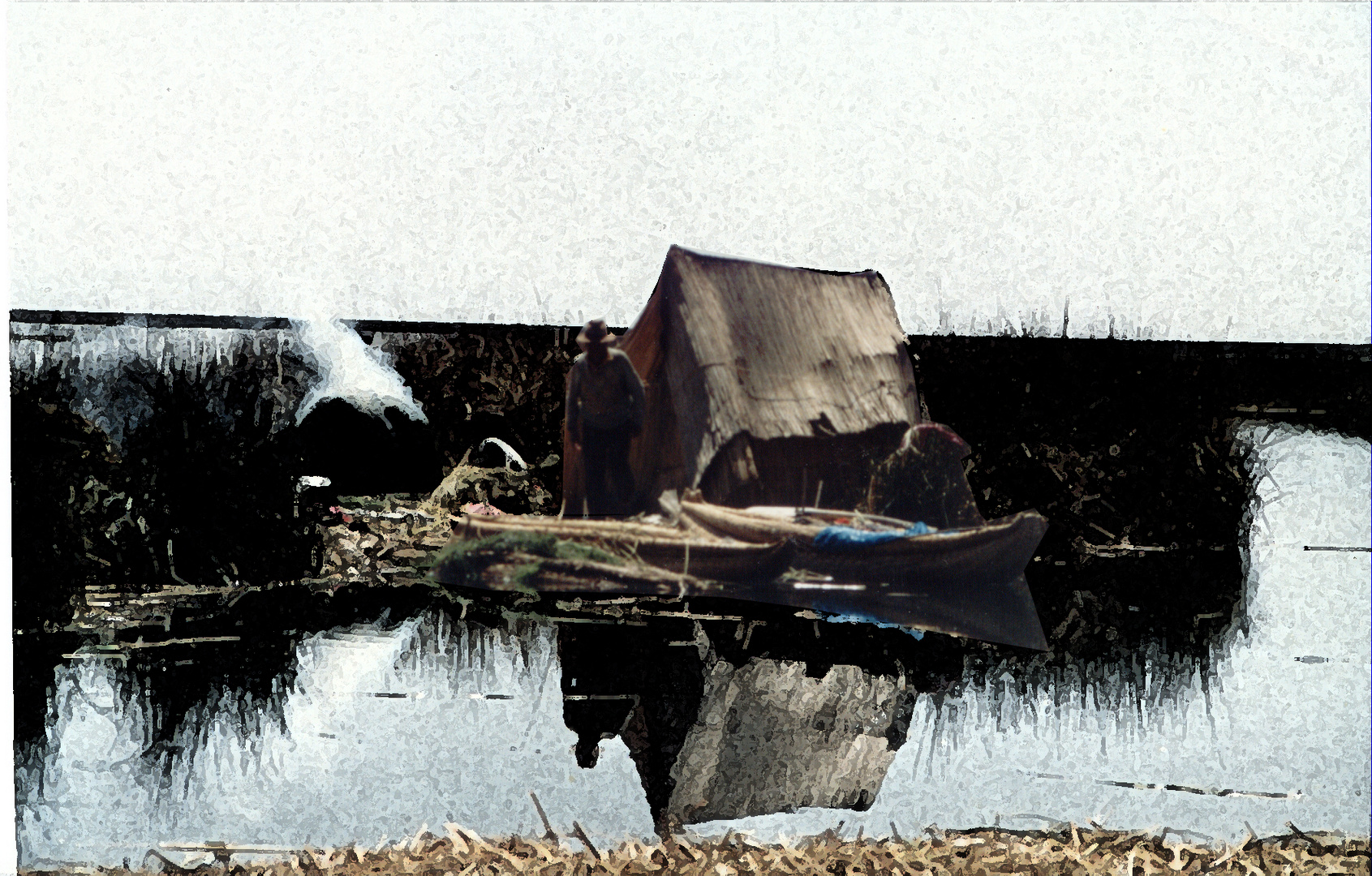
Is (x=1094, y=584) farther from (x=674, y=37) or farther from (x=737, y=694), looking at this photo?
(x=674, y=37)

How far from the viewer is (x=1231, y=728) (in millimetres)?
2566

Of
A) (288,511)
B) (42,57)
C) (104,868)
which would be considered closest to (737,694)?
(288,511)

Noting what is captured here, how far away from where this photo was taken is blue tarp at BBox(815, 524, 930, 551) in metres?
2.41

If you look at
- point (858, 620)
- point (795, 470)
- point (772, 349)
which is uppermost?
point (772, 349)

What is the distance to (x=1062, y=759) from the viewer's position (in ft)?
8.42

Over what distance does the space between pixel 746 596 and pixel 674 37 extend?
4.13ft

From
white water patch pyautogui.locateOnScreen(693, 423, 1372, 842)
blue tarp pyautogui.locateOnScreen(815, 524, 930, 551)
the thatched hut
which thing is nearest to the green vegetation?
the thatched hut

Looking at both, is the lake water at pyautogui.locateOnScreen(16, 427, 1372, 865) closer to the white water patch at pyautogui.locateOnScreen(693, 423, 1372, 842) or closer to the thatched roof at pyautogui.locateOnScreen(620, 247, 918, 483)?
the white water patch at pyautogui.locateOnScreen(693, 423, 1372, 842)

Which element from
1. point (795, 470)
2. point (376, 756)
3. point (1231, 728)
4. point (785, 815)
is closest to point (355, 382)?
Result: point (376, 756)

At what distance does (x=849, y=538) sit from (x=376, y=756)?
116cm

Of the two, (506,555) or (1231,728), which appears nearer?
(506,555)

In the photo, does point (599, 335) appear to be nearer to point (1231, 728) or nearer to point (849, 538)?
point (849, 538)

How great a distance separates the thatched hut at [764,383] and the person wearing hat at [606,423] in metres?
0.03

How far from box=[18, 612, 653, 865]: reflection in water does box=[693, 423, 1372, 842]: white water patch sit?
401 millimetres
